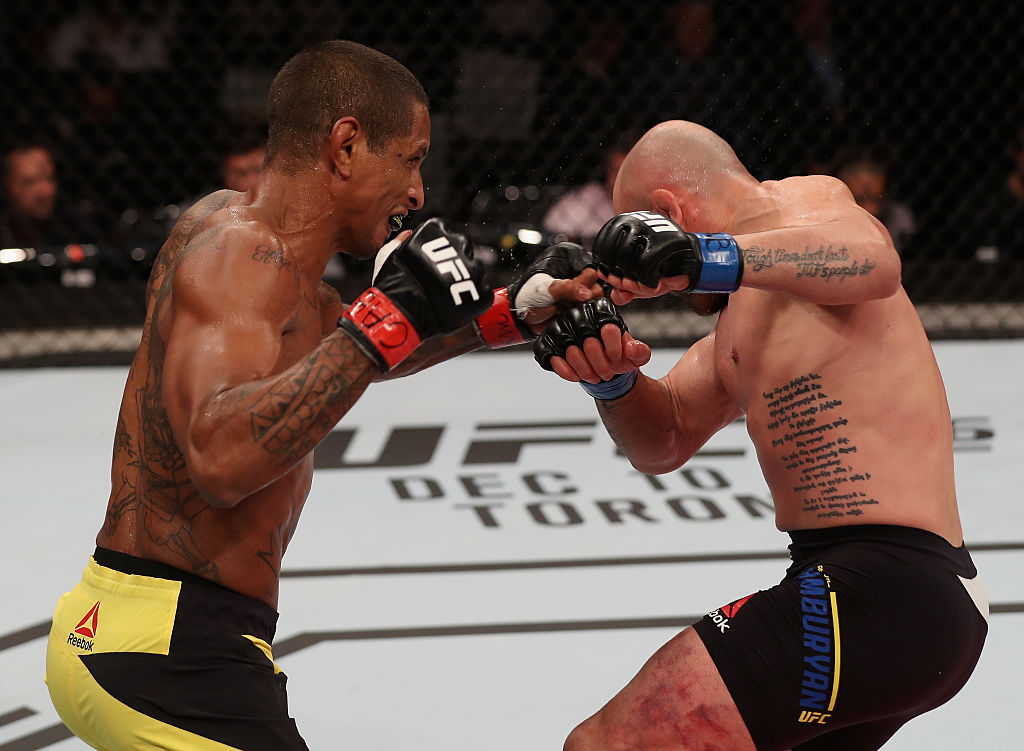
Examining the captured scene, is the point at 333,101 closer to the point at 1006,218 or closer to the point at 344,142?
the point at 344,142

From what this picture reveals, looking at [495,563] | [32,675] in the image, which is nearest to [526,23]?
[495,563]

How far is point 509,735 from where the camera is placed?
1882 mm

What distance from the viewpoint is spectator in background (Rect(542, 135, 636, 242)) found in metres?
4.45

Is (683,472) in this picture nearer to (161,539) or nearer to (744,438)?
(744,438)

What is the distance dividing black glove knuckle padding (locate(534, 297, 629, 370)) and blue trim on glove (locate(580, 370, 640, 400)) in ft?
0.29

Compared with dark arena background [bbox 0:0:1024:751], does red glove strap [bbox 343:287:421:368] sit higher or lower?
higher

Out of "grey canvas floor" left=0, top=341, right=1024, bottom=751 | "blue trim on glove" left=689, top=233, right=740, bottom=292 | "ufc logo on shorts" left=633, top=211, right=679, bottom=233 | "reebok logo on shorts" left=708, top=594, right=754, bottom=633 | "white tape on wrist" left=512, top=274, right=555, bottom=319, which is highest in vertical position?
"ufc logo on shorts" left=633, top=211, right=679, bottom=233

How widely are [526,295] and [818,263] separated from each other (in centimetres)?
44

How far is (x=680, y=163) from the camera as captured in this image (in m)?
1.63

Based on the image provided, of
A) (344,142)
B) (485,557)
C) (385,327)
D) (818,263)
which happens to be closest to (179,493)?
(385,327)

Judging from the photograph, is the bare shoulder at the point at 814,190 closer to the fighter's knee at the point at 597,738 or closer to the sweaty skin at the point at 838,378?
the sweaty skin at the point at 838,378

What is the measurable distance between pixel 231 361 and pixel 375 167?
316 mm

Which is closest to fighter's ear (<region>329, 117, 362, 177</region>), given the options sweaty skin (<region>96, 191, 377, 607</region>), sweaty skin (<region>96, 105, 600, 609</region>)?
sweaty skin (<region>96, 105, 600, 609</region>)

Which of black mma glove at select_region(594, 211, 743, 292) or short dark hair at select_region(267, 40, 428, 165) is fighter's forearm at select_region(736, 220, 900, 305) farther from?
short dark hair at select_region(267, 40, 428, 165)
